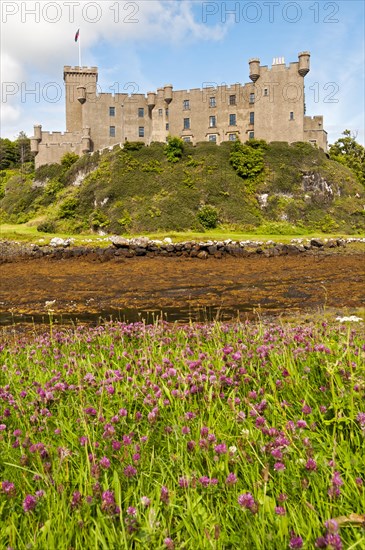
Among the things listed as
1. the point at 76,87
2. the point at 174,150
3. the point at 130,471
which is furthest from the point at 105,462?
the point at 76,87

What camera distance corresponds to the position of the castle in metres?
66.2

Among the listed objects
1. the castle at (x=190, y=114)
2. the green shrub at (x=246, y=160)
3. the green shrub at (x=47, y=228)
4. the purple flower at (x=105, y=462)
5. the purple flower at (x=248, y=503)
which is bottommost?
the purple flower at (x=105, y=462)

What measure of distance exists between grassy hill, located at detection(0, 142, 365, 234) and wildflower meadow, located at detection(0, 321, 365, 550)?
44.8 meters

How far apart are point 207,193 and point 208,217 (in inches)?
201

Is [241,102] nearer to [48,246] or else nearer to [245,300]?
[48,246]

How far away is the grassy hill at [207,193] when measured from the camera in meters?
51.4

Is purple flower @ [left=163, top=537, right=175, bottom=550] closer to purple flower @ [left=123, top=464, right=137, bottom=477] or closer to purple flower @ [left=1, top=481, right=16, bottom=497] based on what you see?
purple flower @ [left=123, top=464, right=137, bottom=477]

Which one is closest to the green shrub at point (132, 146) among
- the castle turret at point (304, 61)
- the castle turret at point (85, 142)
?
the castle turret at point (85, 142)

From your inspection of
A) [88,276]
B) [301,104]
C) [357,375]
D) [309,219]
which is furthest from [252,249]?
[301,104]

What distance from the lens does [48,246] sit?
39031 mm

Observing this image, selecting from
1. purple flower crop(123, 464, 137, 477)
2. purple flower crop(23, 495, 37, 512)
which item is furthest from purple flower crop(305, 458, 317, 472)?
purple flower crop(23, 495, 37, 512)

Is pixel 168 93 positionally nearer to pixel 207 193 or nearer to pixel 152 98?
pixel 152 98

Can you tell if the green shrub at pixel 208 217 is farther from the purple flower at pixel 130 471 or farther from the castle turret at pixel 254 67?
the purple flower at pixel 130 471

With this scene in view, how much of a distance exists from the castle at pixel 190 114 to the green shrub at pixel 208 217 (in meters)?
23.1
